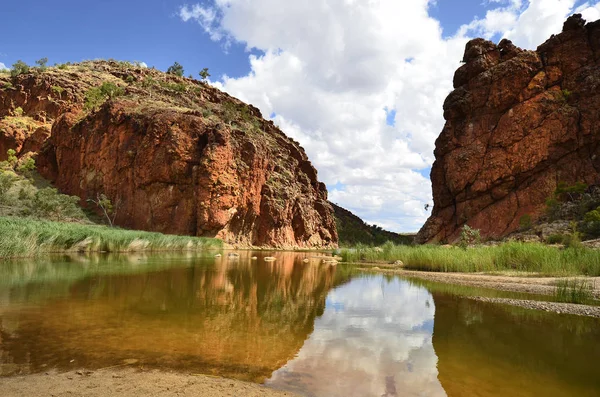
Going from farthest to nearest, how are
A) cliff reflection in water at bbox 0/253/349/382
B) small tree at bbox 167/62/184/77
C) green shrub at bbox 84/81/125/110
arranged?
small tree at bbox 167/62/184/77 → green shrub at bbox 84/81/125/110 → cliff reflection in water at bbox 0/253/349/382

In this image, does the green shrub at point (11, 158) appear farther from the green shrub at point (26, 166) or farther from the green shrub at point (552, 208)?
the green shrub at point (552, 208)

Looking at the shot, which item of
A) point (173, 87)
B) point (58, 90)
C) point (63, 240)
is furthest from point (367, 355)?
point (58, 90)

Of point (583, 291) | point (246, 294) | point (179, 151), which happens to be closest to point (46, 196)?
point (179, 151)

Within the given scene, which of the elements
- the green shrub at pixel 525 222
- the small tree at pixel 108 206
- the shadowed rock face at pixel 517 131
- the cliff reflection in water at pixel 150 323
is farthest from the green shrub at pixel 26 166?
the green shrub at pixel 525 222

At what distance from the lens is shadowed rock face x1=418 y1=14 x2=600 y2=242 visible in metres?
48.0

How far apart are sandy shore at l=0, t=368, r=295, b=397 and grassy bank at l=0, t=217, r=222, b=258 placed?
627 inches

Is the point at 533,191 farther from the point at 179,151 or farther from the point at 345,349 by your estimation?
the point at 345,349

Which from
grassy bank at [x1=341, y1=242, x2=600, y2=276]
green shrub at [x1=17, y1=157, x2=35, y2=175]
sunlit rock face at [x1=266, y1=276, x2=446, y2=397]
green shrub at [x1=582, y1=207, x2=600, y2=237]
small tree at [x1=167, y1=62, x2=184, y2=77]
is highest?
small tree at [x1=167, y1=62, x2=184, y2=77]

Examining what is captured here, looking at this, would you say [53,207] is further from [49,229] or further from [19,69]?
[19,69]

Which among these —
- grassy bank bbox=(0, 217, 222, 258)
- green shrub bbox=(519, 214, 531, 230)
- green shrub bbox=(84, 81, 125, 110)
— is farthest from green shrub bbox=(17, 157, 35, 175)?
green shrub bbox=(519, 214, 531, 230)

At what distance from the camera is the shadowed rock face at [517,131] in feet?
157

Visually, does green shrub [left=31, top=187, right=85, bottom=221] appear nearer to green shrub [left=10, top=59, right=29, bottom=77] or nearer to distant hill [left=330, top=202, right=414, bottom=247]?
green shrub [left=10, top=59, right=29, bottom=77]

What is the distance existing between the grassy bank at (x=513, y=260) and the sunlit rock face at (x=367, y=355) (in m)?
10.3

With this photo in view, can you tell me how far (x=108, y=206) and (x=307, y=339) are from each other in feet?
162
